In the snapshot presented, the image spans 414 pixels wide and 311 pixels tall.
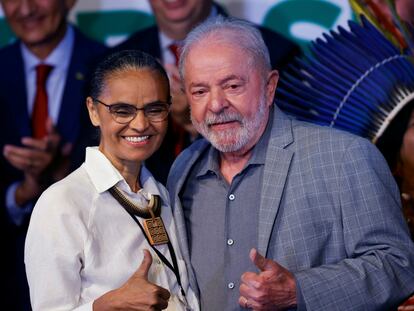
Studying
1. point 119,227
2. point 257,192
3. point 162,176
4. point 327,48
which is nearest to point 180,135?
point 162,176

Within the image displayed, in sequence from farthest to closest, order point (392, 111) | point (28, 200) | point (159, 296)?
point (28, 200)
point (392, 111)
point (159, 296)

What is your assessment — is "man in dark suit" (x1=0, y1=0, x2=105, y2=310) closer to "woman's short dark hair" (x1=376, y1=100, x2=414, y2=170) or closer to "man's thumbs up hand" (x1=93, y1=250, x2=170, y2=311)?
"woman's short dark hair" (x1=376, y1=100, x2=414, y2=170)

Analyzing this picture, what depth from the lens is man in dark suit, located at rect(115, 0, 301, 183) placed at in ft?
12.4

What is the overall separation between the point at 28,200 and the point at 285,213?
5.94ft

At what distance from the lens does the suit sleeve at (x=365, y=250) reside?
261 centimetres

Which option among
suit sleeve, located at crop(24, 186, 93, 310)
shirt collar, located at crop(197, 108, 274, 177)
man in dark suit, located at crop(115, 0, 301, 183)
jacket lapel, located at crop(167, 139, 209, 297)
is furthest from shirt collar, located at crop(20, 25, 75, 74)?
suit sleeve, located at crop(24, 186, 93, 310)

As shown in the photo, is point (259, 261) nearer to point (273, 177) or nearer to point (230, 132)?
point (273, 177)

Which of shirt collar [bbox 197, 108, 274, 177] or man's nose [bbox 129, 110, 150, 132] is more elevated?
man's nose [bbox 129, 110, 150, 132]

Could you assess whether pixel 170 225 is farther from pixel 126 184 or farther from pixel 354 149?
pixel 354 149

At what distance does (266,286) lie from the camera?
248 cm

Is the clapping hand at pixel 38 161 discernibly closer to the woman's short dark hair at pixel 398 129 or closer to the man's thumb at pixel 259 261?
the woman's short dark hair at pixel 398 129

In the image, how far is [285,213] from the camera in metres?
2.74

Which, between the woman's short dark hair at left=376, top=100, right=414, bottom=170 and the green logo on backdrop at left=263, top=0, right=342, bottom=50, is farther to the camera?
the green logo on backdrop at left=263, top=0, right=342, bottom=50

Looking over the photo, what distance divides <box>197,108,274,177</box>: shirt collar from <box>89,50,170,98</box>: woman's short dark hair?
372 mm
